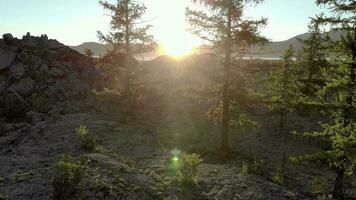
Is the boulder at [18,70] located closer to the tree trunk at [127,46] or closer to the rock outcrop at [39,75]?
the rock outcrop at [39,75]

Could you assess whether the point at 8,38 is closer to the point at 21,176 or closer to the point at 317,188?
the point at 21,176

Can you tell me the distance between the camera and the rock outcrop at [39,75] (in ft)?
93.0

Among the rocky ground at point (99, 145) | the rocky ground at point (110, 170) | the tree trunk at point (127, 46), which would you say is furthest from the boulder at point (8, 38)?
the rocky ground at point (110, 170)

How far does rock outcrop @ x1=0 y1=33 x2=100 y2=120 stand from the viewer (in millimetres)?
28361

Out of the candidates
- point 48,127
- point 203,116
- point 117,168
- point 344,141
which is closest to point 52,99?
point 48,127

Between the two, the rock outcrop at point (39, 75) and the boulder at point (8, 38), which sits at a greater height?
the boulder at point (8, 38)

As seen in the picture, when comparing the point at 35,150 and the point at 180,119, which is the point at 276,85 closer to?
the point at 180,119

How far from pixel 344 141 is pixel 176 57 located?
49427mm

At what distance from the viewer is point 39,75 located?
32.3m

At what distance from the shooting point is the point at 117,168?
17.6 meters

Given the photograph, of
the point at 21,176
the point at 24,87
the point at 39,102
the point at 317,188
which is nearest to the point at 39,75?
the point at 24,87

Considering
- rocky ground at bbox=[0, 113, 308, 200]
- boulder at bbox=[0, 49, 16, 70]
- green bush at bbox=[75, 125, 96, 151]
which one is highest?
boulder at bbox=[0, 49, 16, 70]

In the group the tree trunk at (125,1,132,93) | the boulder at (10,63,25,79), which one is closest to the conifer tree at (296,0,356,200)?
the tree trunk at (125,1,132,93)

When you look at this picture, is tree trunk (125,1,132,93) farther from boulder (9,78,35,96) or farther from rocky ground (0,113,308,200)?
boulder (9,78,35,96)
